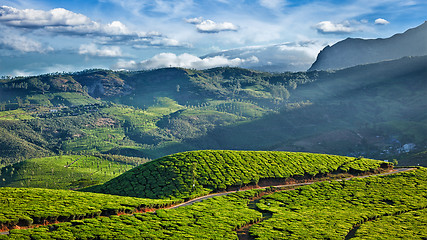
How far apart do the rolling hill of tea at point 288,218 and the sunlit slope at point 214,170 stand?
10.8m

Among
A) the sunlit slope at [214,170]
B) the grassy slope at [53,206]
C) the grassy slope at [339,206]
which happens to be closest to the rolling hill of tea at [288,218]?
the grassy slope at [339,206]

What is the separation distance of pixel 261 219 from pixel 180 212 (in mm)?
19084

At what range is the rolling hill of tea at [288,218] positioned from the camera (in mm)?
67812

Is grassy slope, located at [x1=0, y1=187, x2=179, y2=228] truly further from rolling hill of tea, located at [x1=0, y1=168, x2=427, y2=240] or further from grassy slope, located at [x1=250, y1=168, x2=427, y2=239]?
grassy slope, located at [x1=250, y1=168, x2=427, y2=239]

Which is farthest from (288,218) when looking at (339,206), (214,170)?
→ (214,170)

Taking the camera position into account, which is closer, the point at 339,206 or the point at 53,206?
the point at 53,206

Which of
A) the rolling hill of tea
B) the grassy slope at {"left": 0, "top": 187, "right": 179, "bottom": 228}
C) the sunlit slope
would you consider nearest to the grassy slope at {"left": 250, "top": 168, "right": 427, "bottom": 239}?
the rolling hill of tea

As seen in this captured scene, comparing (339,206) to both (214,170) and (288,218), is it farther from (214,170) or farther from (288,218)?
(214,170)

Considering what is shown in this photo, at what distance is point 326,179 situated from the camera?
122688mm

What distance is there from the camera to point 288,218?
8319 cm

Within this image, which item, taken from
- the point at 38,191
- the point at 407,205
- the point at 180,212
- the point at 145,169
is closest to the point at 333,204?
the point at 407,205

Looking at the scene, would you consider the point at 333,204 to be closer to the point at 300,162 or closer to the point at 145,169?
the point at 300,162

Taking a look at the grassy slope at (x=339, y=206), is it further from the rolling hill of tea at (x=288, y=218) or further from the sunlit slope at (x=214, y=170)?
the sunlit slope at (x=214, y=170)

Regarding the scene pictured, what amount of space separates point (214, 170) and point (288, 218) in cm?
4044
